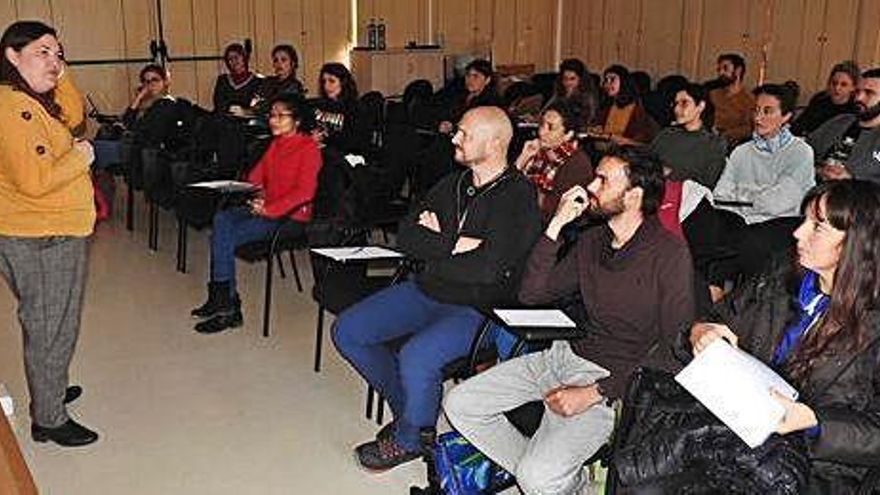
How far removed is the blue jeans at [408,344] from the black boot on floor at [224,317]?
4.65 feet

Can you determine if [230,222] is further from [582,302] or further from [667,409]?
[667,409]

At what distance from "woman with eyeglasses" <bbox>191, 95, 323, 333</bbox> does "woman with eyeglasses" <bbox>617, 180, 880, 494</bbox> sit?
2662 mm

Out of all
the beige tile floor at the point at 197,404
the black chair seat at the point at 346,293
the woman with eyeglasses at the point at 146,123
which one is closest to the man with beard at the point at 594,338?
the beige tile floor at the point at 197,404

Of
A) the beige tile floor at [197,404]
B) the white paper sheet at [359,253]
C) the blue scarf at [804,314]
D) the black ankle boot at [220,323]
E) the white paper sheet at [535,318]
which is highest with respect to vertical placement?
the blue scarf at [804,314]

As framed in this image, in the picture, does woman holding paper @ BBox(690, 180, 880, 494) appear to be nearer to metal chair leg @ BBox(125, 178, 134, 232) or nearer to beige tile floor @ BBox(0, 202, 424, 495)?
beige tile floor @ BBox(0, 202, 424, 495)

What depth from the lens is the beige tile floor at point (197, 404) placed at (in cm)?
312

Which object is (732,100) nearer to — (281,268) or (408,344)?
(281,268)

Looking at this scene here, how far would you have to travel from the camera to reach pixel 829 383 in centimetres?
207

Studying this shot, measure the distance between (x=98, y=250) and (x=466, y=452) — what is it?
4.08 meters

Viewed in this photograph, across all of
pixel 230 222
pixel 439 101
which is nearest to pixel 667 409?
pixel 230 222

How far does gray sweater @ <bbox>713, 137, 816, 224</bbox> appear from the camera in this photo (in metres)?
4.42

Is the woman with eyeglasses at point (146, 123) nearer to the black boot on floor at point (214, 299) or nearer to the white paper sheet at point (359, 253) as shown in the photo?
the black boot on floor at point (214, 299)

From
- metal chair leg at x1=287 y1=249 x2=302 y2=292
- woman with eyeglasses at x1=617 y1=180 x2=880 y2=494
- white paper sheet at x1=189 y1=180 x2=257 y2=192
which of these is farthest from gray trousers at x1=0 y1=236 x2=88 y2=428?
woman with eyeglasses at x1=617 y1=180 x2=880 y2=494

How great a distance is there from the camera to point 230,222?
4.61 meters
